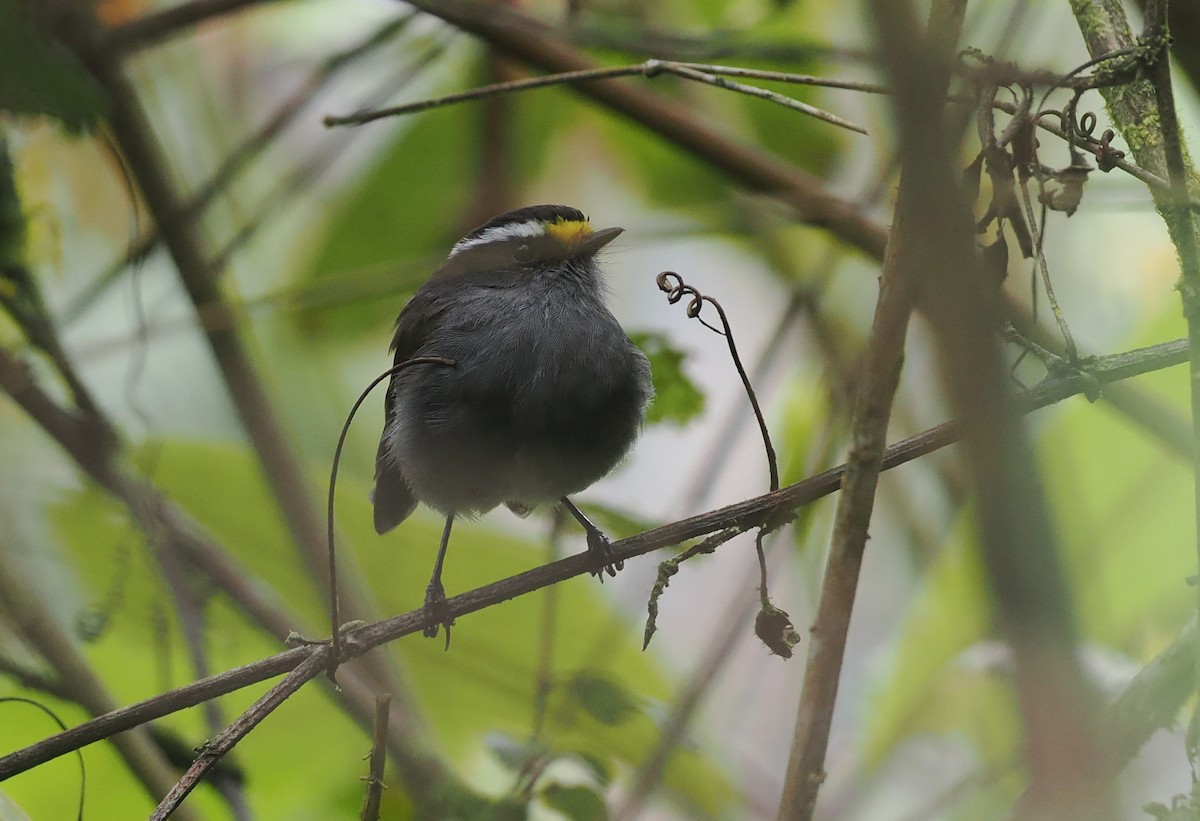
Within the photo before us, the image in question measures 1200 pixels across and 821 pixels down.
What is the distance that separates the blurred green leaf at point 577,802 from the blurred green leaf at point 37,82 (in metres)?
1.55

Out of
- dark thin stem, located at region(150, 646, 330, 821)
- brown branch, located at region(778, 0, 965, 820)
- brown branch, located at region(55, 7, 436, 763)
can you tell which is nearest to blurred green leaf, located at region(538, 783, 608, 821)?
dark thin stem, located at region(150, 646, 330, 821)

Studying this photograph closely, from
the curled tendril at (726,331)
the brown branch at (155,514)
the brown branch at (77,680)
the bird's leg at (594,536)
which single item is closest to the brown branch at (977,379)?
the curled tendril at (726,331)

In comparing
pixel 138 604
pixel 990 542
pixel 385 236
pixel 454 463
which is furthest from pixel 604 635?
pixel 990 542

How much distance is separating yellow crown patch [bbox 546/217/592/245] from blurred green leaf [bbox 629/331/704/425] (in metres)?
0.45

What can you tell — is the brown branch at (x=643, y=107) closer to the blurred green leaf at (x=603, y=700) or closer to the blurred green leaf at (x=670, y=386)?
the blurred green leaf at (x=670, y=386)

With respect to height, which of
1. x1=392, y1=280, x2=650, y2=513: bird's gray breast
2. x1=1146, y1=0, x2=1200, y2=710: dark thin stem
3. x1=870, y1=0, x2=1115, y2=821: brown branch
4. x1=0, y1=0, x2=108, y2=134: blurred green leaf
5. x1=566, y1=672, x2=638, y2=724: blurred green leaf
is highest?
x1=0, y1=0, x2=108, y2=134: blurred green leaf

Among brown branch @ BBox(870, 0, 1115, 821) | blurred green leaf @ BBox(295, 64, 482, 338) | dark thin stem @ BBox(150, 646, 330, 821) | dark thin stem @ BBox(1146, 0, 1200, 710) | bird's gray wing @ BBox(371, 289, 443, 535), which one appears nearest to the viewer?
brown branch @ BBox(870, 0, 1115, 821)

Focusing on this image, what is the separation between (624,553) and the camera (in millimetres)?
1602

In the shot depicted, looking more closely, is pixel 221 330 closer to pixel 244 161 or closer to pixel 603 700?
pixel 244 161

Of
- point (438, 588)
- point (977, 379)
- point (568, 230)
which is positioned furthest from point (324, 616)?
point (977, 379)

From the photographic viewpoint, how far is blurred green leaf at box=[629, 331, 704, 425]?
2.49 meters

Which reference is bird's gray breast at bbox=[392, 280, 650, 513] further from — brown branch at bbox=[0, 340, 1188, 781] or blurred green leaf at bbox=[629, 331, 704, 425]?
brown branch at bbox=[0, 340, 1188, 781]

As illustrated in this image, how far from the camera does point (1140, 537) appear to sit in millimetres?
2303

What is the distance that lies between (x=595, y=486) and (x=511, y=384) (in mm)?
895
